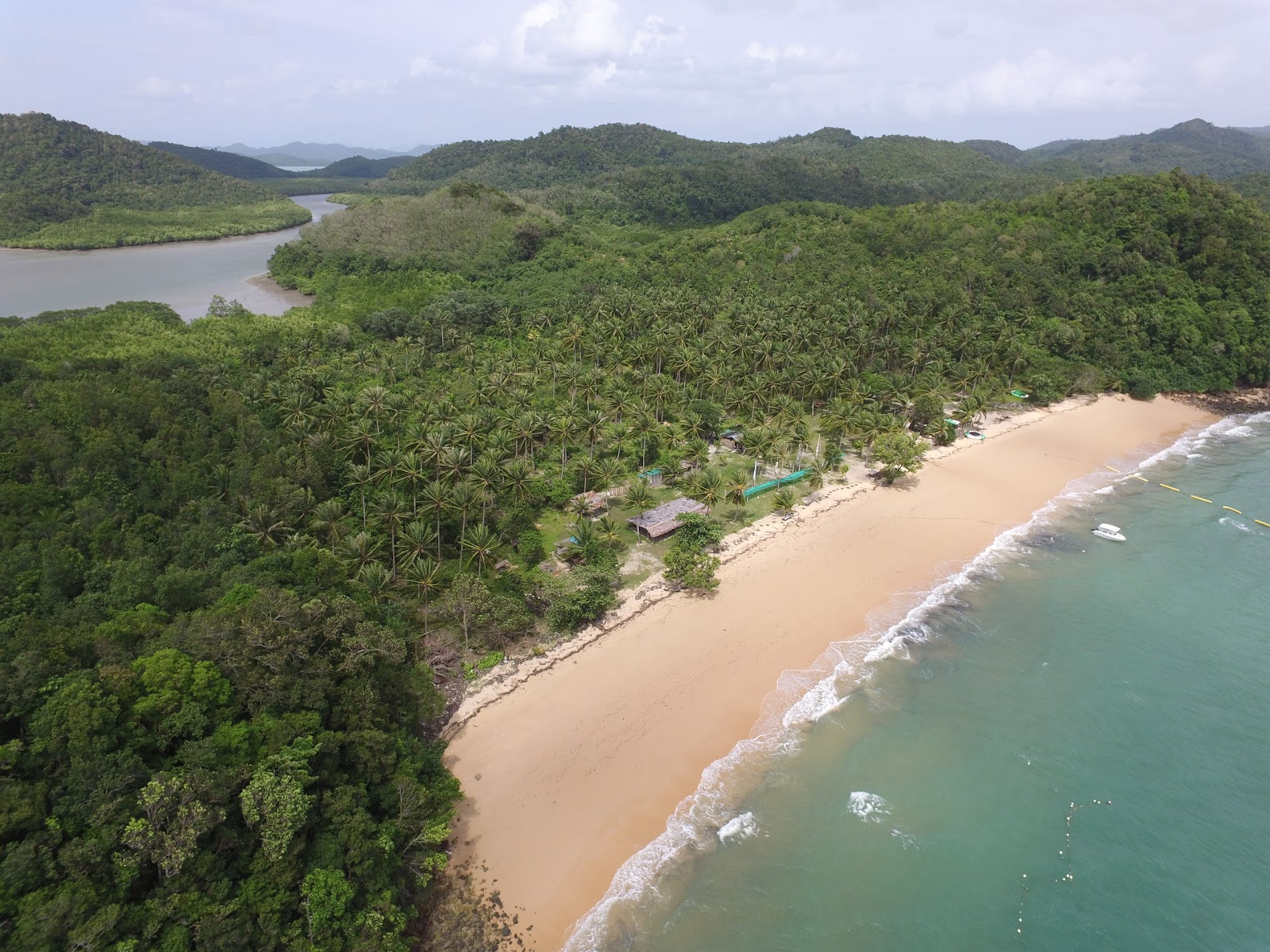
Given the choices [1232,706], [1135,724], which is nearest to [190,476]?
[1135,724]

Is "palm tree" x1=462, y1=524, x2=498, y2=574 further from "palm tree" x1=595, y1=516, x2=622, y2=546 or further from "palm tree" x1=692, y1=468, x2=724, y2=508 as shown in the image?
"palm tree" x1=692, y1=468, x2=724, y2=508

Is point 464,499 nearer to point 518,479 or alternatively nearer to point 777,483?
point 518,479

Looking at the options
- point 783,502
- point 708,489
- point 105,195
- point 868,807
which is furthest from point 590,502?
point 105,195

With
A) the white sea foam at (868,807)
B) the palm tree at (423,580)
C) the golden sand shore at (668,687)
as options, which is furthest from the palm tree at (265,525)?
the white sea foam at (868,807)

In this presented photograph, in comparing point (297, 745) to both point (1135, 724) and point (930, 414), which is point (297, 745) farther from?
point (930, 414)

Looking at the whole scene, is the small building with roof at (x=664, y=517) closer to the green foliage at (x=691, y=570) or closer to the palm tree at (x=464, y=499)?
the green foliage at (x=691, y=570)

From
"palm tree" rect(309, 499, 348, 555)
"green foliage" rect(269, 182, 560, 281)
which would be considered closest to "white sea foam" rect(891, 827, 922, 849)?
"palm tree" rect(309, 499, 348, 555)
